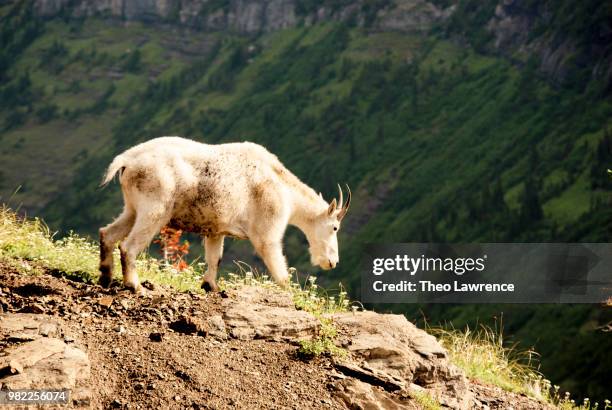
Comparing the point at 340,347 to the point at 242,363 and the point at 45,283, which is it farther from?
the point at 45,283

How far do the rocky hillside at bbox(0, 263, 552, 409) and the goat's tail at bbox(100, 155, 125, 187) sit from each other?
4.75 feet

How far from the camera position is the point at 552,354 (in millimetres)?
136625

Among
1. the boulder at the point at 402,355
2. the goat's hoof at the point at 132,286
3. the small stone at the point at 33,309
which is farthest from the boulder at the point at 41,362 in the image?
the boulder at the point at 402,355

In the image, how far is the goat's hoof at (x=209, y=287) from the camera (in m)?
13.5

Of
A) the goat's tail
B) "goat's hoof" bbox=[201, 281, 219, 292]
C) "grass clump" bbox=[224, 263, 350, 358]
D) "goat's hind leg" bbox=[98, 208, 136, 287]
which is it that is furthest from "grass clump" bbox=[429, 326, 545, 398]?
the goat's tail

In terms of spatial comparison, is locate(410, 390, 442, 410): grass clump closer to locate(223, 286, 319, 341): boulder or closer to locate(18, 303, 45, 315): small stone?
locate(223, 286, 319, 341): boulder

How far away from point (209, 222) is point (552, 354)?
429ft

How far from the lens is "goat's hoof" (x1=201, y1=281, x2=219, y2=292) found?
13469mm

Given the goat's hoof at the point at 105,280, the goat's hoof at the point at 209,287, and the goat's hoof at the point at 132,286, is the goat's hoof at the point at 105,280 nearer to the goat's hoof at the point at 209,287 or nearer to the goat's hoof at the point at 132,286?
the goat's hoof at the point at 132,286

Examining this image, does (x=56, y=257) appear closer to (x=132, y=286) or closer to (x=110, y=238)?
(x=110, y=238)

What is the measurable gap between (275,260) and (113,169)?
2927mm

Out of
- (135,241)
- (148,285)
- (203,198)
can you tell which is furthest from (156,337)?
(203,198)

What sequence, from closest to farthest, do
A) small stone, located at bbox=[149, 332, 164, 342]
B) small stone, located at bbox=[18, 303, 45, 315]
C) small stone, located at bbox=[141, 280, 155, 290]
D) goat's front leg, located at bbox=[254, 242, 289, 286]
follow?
small stone, located at bbox=[149, 332, 164, 342], small stone, located at bbox=[18, 303, 45, 315], small stone, located at bbox=[141, 280, 155, 290], goat's front leg, located at bbox=[254, 242, 289, 286]

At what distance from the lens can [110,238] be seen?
12539 millimetres
